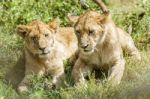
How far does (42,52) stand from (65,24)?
1.82m

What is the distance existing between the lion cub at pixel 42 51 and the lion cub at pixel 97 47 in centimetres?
23

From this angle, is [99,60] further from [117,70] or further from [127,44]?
[127,44]

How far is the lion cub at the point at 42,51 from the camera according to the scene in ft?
24.8

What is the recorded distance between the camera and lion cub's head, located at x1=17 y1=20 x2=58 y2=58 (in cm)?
753

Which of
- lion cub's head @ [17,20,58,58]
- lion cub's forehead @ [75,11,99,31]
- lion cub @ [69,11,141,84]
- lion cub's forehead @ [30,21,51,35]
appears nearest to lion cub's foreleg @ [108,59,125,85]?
lion cub @ [69,11,141,84]

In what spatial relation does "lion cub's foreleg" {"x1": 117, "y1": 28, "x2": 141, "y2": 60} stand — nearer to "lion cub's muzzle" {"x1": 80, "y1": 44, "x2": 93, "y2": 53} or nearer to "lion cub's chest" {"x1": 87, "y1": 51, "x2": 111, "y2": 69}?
"lion cub's chest" {"x1": 87, "y1": 51, "x2": 111, "y2": 69}

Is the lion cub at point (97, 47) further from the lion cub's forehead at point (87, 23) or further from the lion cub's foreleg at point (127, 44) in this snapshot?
Result: the lion cub's foreleg at point (127, 44)

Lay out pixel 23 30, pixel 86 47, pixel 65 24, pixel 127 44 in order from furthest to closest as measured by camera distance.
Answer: pixel 65 24, pixel 127 44, pixel 23 30, pixel 86 47

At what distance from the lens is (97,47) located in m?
7.55

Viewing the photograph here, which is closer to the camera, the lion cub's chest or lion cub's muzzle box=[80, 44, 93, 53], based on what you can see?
lion cub's muzzle box=[80, 44, 93, 53]

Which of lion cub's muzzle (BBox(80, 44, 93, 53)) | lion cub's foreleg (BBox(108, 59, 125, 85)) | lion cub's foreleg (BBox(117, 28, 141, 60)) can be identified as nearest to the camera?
lion cub's muzzle (BBox(80, 44, 93, 53))

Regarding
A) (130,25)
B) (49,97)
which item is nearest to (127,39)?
(130,25)

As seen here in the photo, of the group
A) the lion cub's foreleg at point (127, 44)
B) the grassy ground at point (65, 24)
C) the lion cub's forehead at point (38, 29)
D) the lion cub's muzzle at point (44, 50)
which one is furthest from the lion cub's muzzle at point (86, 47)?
the lion cub's foreleg at point (127, 44)

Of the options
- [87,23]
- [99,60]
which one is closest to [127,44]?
[99,60]
